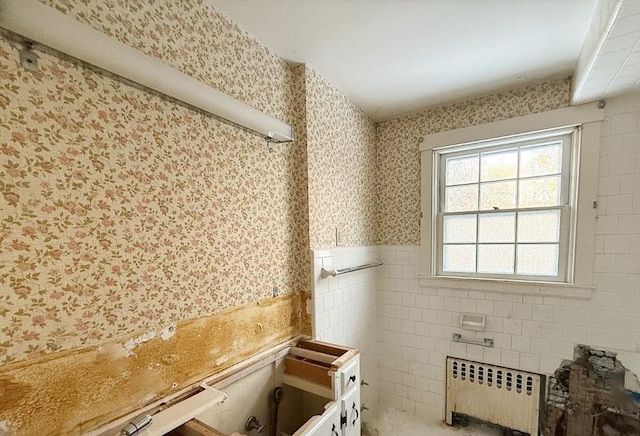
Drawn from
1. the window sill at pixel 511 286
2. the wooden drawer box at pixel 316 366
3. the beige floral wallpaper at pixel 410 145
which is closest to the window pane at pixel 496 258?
the window sill at pixel 511 286

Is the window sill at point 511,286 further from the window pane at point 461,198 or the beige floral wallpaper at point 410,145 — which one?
the window pane at point 461,198

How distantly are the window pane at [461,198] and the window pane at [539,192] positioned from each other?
30cm

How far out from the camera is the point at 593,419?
5.81ft

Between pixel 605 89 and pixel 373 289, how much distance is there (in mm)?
2035

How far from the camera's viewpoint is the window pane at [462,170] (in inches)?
86.2

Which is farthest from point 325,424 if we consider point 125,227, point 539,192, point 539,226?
point 539,192

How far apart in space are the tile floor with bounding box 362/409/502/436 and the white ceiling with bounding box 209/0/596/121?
8.63ft

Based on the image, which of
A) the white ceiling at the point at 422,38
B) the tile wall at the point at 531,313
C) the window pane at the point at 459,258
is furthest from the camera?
the window pane at the point at 459,258

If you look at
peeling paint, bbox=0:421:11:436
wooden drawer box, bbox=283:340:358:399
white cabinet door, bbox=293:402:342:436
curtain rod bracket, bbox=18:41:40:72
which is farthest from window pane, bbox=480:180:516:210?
peeling paint, bbox=0:421:11:436

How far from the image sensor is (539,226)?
1.96 metres

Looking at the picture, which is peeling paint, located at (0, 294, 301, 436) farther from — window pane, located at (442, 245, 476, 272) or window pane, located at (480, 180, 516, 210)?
window pane, located at (480, 180, 516, 210)

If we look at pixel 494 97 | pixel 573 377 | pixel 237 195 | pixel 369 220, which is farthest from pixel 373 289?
pixel 494 97

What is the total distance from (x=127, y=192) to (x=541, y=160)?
2.56m

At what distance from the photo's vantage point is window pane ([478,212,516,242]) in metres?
2.04
